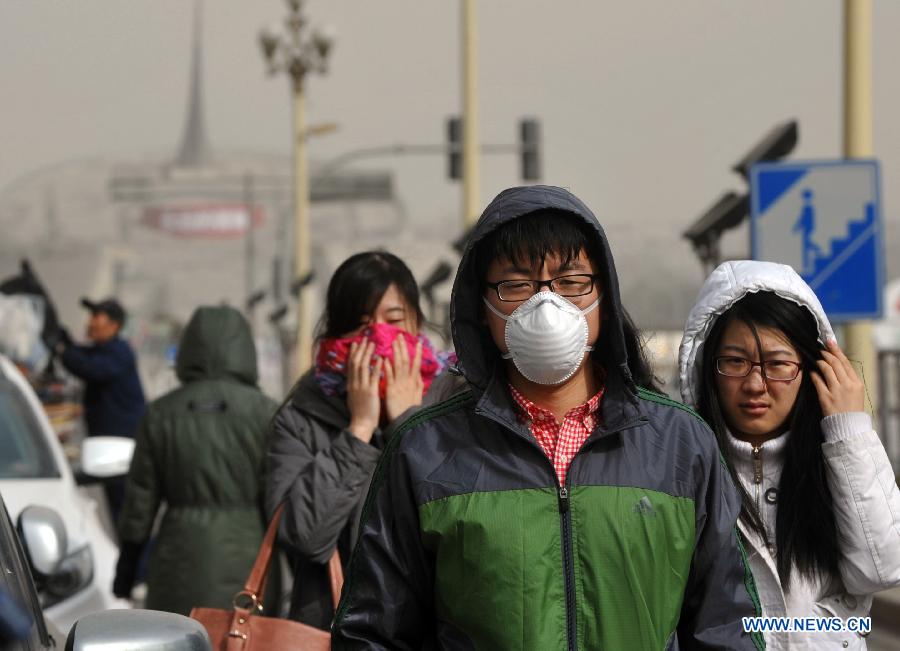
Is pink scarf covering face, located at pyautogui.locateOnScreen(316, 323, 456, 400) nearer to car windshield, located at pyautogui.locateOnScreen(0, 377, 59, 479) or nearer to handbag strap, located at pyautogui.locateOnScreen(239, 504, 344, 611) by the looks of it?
handbag strap, located at pyautogui.locateOnScreen(239, 504, 344, 611)

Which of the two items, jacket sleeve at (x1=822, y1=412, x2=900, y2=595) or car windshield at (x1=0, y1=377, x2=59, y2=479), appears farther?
car windshield at (x1=0, y1=377, x2=59, y2=479)

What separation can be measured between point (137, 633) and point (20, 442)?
13.6 ft

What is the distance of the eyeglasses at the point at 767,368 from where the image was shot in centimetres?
328

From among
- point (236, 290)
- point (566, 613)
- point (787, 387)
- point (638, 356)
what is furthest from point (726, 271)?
point (236, 290)

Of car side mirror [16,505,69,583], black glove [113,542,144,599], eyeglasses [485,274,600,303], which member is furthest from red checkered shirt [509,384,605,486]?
black glove [113,542,144,599]

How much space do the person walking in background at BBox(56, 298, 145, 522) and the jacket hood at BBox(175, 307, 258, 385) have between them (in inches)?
186

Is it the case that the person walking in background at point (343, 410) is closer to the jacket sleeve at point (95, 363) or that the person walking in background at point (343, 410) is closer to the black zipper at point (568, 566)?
the black zipper at point (568, 566)

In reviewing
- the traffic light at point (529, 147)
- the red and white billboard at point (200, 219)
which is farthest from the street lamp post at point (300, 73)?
the red and white billboard at point (200, 219)

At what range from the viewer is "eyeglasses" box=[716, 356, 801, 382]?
3279mm

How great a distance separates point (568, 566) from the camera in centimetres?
243

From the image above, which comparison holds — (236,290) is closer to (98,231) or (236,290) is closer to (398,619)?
(98,231)

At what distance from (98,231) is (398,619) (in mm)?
163241

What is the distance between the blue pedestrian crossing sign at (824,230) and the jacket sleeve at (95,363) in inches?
184

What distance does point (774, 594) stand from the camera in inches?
124
